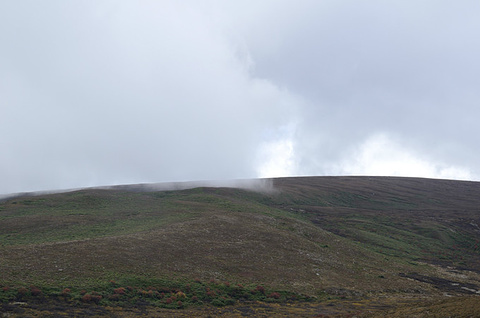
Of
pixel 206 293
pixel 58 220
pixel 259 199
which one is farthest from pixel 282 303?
pixel 259 199

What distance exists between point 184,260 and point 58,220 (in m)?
26.9

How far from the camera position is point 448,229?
75.4 metres

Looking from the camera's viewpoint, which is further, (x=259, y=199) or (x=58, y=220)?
(x=259, y=199)

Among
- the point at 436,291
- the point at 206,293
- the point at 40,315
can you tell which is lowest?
the point at 436,291

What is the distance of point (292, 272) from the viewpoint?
34406 millimetres

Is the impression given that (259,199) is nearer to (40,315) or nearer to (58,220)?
(58,220)

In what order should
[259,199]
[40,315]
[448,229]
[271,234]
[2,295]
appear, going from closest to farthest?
[40,315] < [2,295] < [271,234] < [448,229] < [259,199]

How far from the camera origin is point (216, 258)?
3506cm

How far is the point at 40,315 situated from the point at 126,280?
8.32 meters

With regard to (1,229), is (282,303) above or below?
below

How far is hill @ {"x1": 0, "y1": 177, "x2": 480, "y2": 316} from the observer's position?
78.7ft

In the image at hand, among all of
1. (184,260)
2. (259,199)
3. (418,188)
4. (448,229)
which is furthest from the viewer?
(418,188)

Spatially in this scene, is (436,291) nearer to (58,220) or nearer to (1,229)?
(58,220)

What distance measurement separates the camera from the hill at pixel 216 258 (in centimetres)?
2400
